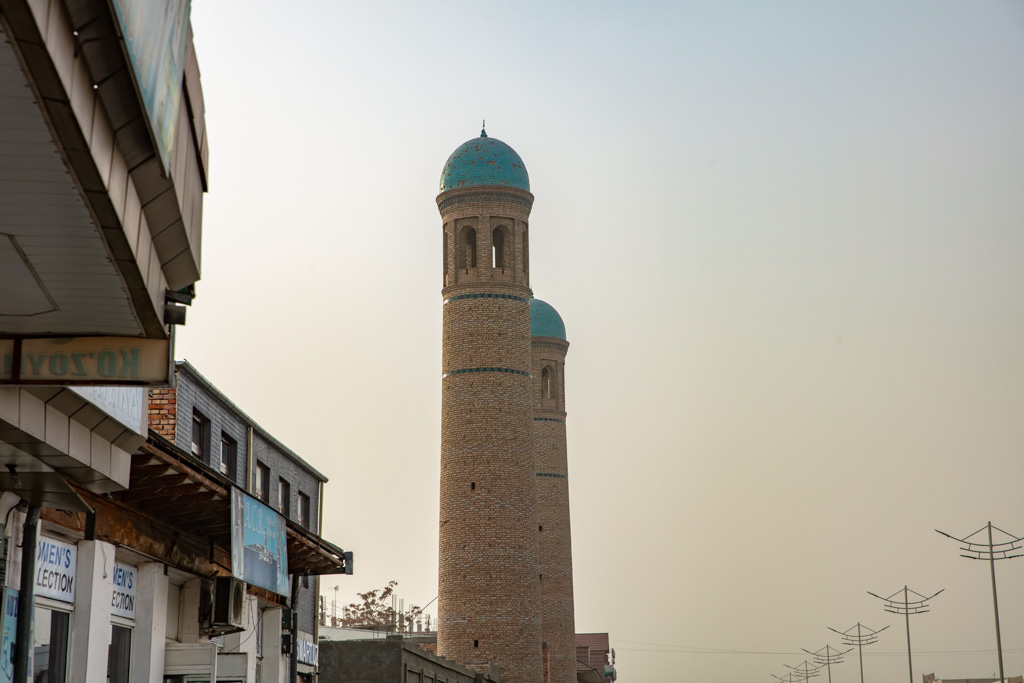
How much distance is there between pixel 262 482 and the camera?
91.8 feet

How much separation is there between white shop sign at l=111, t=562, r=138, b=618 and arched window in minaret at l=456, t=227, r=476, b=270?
31320 millimetres

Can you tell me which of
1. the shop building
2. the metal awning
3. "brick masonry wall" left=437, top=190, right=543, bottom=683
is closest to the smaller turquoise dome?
"brick masonry wall" left=437, top=190, right=543, bottom=683

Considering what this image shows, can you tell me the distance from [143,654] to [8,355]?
30.5ft

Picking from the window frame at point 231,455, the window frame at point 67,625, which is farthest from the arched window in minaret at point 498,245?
the window frame at point 67,625

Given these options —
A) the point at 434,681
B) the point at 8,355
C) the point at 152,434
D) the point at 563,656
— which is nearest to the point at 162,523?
the point at 152,434

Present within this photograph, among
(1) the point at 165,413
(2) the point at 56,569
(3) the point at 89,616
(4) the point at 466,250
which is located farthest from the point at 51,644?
(4) the point at 466,250

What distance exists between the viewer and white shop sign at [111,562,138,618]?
659 inches

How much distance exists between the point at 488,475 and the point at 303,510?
15.3 metres

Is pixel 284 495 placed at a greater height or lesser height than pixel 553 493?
lesser

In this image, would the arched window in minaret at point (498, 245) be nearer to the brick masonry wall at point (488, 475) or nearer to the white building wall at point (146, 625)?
the brick masonry wall at point (488, 475)

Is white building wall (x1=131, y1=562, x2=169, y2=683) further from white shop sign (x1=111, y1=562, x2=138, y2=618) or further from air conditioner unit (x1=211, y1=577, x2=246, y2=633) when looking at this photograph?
air conditioner unit (x1=211, y1=577, x2=246, y2=633)

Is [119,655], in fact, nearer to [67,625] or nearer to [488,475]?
[67,625]

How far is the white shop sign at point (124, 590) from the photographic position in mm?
16734

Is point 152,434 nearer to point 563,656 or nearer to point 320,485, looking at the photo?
point 320,485
